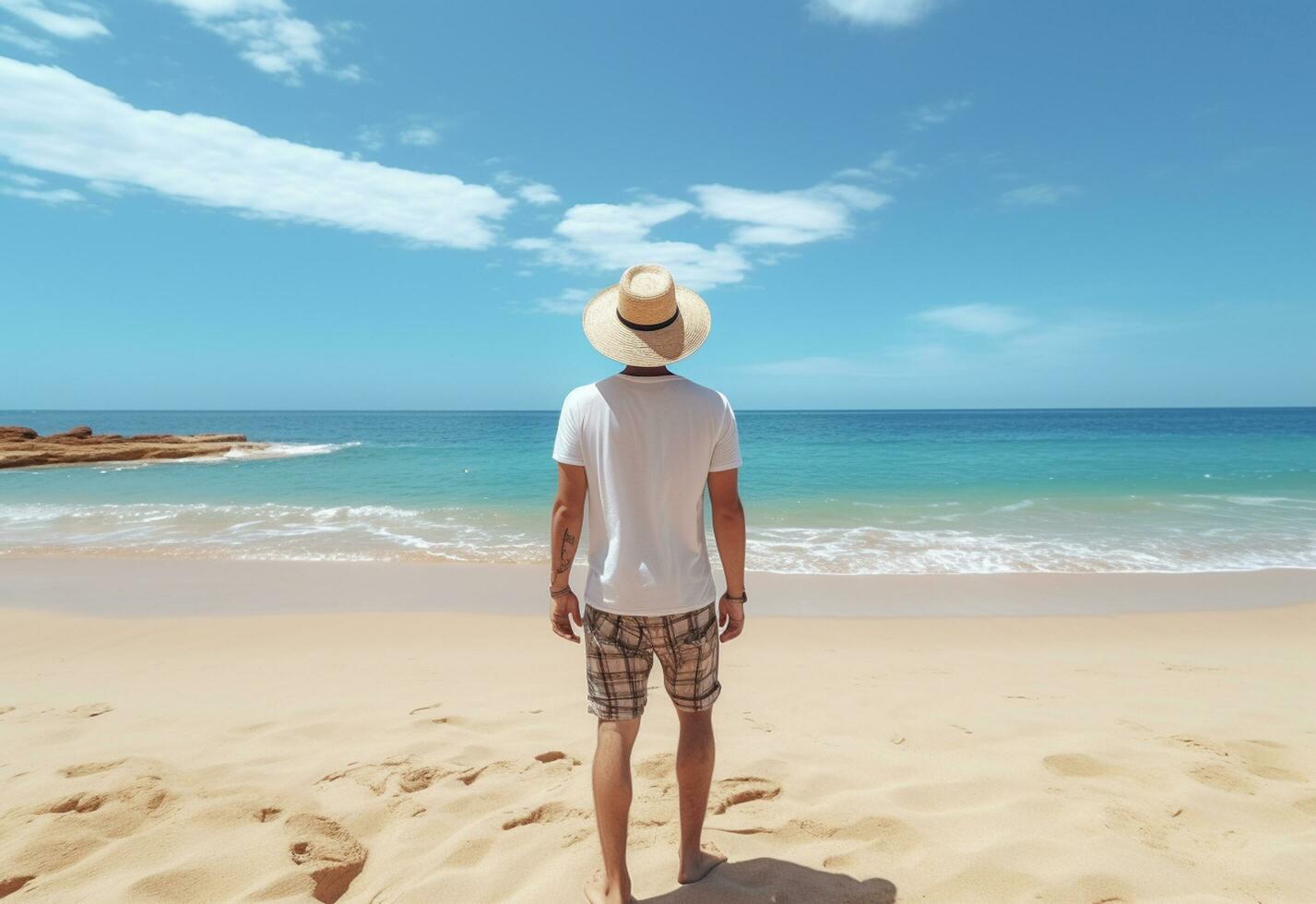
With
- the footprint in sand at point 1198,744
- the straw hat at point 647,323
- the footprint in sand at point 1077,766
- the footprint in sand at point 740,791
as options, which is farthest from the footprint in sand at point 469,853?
the footprint in sand at point 1198,744

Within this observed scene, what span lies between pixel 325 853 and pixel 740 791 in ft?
5.40

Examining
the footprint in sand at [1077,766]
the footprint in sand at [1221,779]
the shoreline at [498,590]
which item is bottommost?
the shoreline at [498,590]

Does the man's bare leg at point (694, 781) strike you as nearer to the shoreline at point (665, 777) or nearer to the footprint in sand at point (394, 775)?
the shoreline at point (665, 777)

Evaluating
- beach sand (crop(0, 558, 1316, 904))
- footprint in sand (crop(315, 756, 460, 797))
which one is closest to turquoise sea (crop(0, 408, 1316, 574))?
beach sand (crop(0, 558, 1316, 904))

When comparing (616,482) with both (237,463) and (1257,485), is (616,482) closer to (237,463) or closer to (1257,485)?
(1257,485)

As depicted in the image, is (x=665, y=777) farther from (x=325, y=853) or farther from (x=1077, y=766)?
(x=1077, y=766)

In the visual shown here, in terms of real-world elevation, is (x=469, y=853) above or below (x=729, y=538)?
below

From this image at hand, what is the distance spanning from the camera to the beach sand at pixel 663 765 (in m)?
2.45

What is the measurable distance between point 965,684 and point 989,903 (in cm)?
238

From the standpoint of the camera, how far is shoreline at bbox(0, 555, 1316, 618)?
6723 millimetres

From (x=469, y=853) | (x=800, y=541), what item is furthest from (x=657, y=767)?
(x=800, y=541)

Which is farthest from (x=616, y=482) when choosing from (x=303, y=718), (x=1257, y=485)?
(x=1257, y=485)

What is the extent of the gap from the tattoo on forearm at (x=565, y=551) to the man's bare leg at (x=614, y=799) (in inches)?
20.3

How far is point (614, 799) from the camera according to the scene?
2.20 meters
